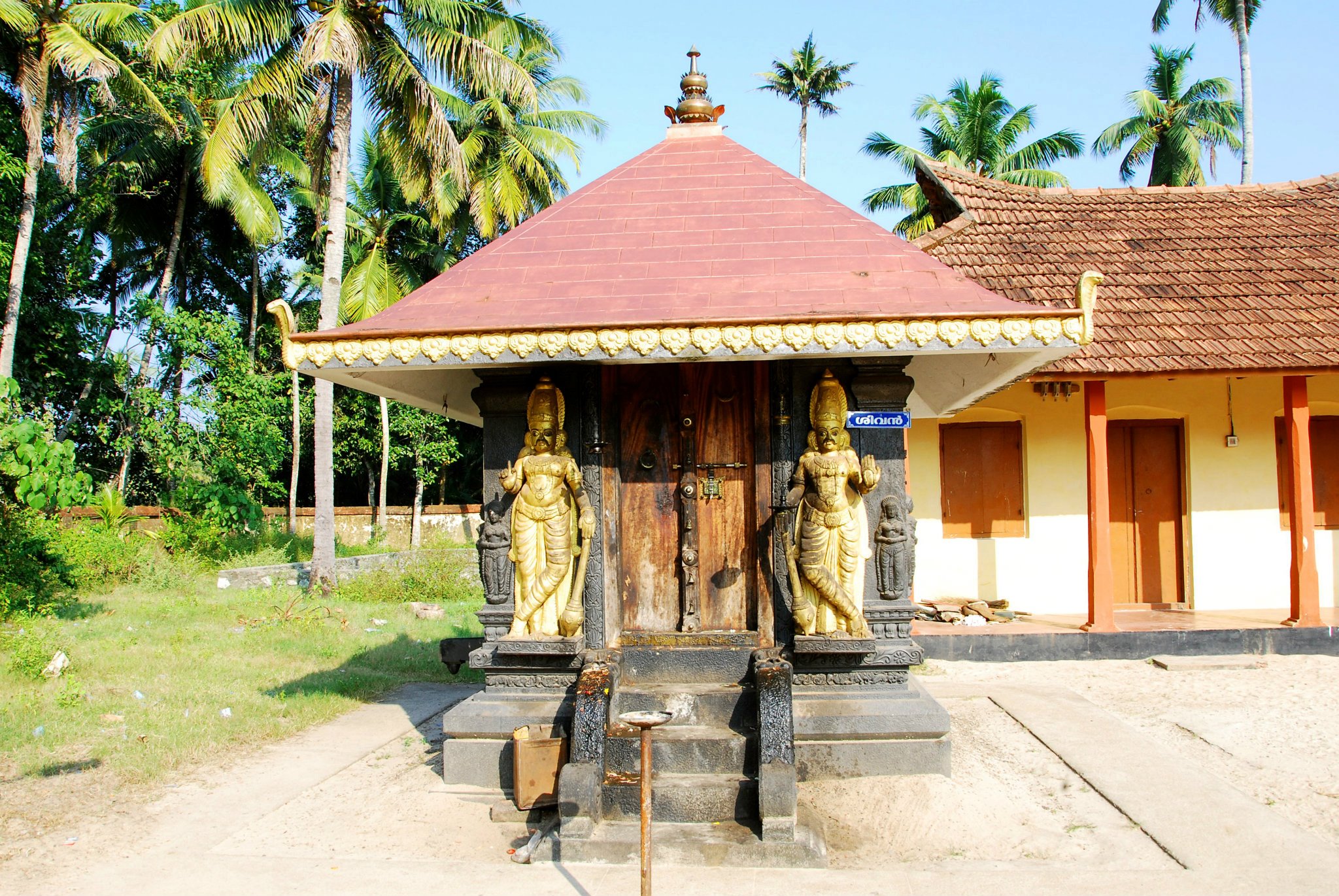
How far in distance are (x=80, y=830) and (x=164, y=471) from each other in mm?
15713

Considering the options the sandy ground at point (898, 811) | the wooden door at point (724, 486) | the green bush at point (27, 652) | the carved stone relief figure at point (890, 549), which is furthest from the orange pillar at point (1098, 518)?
the green bush at point (27, 652)

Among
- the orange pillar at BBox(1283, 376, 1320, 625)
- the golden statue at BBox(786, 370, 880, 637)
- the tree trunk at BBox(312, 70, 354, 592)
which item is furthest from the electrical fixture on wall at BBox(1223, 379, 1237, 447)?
the tree trunk at BBox(312, 70, 354, 592)

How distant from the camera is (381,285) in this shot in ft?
76.1

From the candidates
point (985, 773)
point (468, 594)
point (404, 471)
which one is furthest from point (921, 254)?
point (404, 471)

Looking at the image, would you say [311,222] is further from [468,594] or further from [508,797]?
[508,797]

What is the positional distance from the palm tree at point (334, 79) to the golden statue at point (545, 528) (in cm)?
994

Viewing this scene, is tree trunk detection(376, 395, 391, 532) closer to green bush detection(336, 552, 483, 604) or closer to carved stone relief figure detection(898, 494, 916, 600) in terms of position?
green bush detection(336, 552, 483, 604)

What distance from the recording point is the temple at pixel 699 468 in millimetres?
4883

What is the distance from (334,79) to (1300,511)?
14653 millimetres

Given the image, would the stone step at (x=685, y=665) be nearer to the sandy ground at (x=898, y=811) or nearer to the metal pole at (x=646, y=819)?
the sandy ground at (x=898, y=811)

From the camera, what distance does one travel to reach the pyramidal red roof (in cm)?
505

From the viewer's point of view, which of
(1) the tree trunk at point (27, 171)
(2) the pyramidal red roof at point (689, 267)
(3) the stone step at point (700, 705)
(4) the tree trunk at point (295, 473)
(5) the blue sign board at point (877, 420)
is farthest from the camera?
(4) the tree trunk at point (295, 473)

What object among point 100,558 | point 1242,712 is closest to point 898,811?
point 1242,712

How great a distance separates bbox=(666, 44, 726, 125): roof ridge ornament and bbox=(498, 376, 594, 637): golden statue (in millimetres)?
2622
